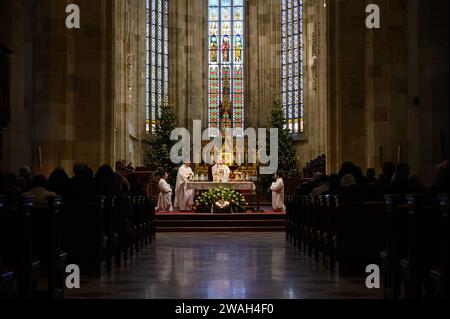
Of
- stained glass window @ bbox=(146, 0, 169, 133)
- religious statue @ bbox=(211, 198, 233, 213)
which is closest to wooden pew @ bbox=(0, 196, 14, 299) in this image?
religious statue @ bbox=(211, 198, 233, 213)

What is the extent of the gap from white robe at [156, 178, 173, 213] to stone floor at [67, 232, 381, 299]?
9115 mm

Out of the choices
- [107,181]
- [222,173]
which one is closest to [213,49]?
[222,173]

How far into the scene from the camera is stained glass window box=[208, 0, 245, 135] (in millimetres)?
39531

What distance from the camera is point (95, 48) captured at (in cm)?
1827

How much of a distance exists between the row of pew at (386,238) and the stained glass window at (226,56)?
24.4m

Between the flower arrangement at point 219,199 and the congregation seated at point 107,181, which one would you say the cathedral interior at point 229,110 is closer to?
the congregation seated at point 107,181

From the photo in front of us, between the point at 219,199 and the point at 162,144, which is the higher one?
the point at 162,144

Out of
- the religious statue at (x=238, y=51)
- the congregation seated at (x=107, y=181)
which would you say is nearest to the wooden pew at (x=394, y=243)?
the congregation seated at (x=107, y=181)

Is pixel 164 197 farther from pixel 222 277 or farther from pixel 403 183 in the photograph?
pixel 403 183

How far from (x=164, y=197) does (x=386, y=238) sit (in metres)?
16.8

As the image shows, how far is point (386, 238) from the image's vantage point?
7.34 metres

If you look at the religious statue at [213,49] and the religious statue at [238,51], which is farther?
the religious statue at [213,49]

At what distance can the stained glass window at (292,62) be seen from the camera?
36.3 m

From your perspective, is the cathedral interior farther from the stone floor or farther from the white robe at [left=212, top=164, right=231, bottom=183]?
the white robe at [left=212, top=164, right=231, bottom=183]
